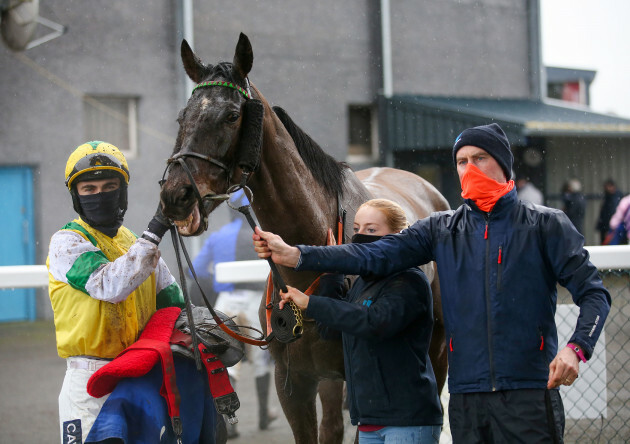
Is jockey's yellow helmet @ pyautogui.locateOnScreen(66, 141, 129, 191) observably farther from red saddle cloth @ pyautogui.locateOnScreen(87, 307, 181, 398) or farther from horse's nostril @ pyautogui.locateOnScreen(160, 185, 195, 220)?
red saddle cloth @ pyautogui.locateOnScreen(87, 307, 181, 398)

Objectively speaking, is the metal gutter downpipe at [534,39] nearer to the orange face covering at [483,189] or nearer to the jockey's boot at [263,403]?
the jockey's boot at [263,403]

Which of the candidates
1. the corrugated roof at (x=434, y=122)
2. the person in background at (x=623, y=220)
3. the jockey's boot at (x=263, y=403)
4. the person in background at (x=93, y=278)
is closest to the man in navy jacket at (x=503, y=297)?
the person in background at (x=93, y=278)

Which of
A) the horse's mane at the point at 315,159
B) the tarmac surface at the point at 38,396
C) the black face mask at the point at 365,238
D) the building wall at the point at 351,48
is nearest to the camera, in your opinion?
Answer: the black face mask at the point at 365,238

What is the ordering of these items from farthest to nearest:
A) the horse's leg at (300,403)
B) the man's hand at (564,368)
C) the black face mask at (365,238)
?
the horse's leg at (300,403) < the black face mask at (365,238) < the man's hand at (564,368)

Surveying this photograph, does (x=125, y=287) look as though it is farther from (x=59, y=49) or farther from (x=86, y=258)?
(x=59, y=49)

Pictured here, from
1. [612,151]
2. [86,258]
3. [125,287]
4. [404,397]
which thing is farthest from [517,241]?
[612,151]

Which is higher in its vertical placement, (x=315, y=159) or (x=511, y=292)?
(x=315, y=159)

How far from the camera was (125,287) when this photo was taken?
2.35 metres

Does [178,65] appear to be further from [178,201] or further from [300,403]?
[178,201]

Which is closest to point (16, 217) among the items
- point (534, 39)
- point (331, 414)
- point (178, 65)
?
point (178, 65)

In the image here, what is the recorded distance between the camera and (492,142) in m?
2.20

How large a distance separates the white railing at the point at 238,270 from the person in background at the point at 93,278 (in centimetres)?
116

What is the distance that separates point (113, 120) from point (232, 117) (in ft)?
26.7

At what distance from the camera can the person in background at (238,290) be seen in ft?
15.9
